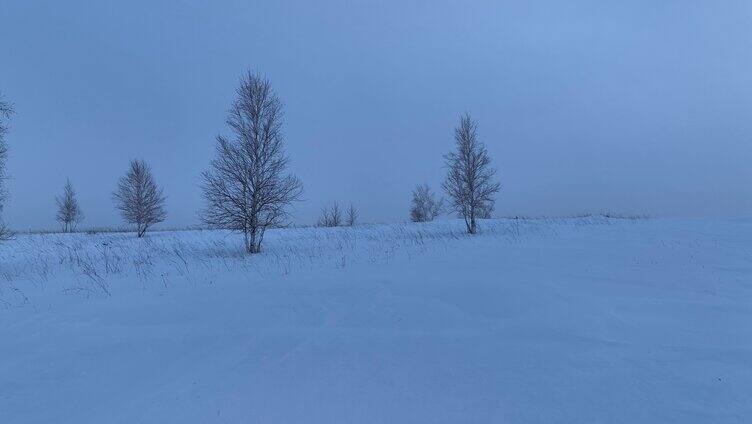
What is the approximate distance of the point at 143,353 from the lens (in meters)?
4.61

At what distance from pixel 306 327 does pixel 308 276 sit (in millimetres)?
3309

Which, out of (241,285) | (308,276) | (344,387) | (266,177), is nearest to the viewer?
(344,387)

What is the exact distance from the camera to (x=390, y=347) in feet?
14.3

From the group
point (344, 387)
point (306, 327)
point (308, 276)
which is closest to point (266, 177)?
point (308, 276)

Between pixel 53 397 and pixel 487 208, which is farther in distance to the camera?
pixel 487 208

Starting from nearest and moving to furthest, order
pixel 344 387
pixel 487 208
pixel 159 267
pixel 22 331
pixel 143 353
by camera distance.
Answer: pixel 344 387 < pixel 143 353 < pixel 22 331 < pixel 159 267 < pixel 487 208

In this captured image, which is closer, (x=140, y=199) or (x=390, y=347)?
(x=390, y=347)

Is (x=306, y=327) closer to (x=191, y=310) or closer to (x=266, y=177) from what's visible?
(x=191, y=310)

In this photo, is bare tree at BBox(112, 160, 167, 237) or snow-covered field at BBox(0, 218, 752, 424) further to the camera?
bare tree at BBox(112, 160, 167, 237)

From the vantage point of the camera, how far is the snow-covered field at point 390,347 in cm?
320

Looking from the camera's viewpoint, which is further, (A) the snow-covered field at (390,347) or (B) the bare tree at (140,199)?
(B) the bare tree at (140,199)

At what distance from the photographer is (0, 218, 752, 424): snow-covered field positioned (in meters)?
3.20

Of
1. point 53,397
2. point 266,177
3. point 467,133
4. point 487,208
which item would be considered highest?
point 467,133

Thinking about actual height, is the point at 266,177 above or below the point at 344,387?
above
